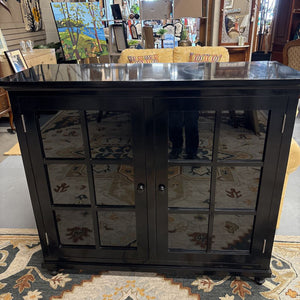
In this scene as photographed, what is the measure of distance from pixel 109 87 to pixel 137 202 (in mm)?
562

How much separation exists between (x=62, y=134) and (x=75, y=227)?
0.51m

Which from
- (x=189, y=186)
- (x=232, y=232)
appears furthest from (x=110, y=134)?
(x=232, y=232)

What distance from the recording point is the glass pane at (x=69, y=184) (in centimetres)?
135

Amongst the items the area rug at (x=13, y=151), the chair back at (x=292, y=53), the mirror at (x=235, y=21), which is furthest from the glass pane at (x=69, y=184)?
the mirror at (x=235, y=21)

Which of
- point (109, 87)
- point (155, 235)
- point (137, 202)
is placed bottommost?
point (155, 235)

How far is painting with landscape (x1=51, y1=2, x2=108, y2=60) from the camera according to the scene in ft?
11.6

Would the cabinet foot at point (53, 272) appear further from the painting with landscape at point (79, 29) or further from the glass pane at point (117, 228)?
the painting with landscape at point (79, 29)

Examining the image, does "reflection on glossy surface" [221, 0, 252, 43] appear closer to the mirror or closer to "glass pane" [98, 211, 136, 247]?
the mirror

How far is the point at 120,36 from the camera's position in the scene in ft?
14.3

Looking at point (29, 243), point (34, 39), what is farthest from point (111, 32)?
point (29, 243)

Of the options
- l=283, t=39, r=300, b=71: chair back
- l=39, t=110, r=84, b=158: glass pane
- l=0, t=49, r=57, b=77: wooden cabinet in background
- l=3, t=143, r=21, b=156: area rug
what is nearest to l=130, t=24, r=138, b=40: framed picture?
l=0, t=49, r=57, b=77: wooden cabinet in background

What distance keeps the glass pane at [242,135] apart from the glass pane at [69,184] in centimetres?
64

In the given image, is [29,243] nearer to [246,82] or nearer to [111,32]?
[246,82]

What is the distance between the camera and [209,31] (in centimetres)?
546
